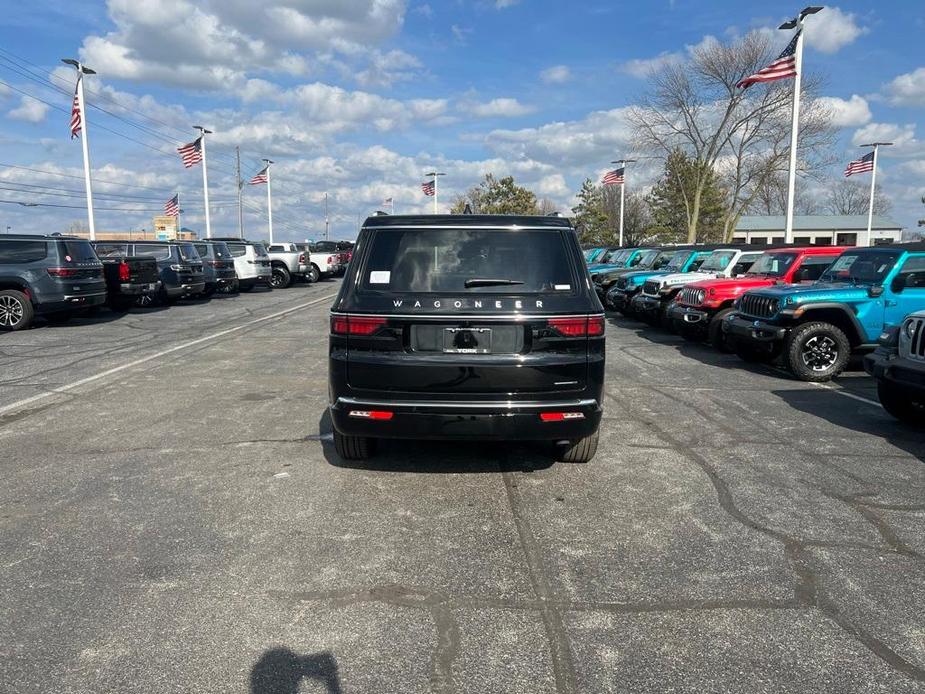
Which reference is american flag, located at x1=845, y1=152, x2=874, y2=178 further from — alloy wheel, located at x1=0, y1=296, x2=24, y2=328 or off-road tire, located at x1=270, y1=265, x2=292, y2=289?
alloy wheel, located at x1=0, y1=296, x2=24, y2=328

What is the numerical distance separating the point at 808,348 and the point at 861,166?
1106 inches

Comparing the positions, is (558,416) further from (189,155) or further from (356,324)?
(189,155)

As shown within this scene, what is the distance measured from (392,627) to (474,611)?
1.24 ft

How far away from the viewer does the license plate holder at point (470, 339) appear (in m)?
4.29

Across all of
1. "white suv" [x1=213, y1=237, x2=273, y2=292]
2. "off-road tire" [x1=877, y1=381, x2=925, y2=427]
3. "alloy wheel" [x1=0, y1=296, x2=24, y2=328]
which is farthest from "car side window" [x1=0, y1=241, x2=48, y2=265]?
"off-road tire" [x1=877, y1=381, x2=925, y2=427]

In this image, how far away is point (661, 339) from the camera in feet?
42.0

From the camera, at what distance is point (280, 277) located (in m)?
28.8

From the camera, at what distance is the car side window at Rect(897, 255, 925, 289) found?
8625mm

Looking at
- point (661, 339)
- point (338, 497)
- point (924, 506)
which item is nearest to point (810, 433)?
point (924, 506)

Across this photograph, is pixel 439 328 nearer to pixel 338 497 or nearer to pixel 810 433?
pixel 338 497

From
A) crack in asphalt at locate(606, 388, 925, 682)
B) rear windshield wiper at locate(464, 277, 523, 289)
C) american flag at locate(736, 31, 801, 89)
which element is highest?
american flag at locate(736, 31, 801, 89)

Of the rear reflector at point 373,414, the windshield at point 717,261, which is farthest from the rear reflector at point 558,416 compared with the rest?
the windshield at point 717,261

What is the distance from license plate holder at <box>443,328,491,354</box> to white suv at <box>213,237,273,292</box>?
21.6 m

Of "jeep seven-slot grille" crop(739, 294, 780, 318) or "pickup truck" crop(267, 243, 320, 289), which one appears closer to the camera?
"jeep seven-slot grille" crop(739, 294, 780, 318)
